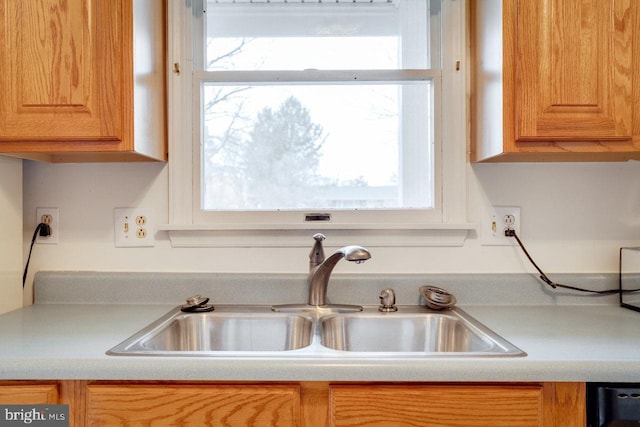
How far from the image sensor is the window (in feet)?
4.84

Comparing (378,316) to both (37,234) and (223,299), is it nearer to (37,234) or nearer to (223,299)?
(223,299)

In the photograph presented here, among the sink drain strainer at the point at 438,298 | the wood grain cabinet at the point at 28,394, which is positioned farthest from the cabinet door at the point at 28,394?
the sink drain strainer at the point at 438,298

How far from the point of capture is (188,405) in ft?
2.79

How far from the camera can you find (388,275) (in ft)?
4.52

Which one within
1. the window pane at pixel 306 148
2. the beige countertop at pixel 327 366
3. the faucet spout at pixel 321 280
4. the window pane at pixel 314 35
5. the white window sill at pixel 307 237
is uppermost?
the window pane at pixel 314 35

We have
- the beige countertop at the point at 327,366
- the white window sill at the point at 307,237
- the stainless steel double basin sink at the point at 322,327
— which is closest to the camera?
the beige countertop at the point at 327,366

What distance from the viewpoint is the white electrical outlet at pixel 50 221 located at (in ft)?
4.65

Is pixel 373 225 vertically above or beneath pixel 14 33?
beneath

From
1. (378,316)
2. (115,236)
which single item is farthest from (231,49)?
(378,316)

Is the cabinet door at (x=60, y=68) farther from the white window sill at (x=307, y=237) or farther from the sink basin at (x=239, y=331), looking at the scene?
the sink basin at (x=239, y=331)

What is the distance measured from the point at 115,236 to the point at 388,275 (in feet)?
3.01

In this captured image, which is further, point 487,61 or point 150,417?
point 487,61

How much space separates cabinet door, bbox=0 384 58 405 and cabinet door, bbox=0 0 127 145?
0.60 meters

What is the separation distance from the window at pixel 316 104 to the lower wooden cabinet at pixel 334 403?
2.34 ft
